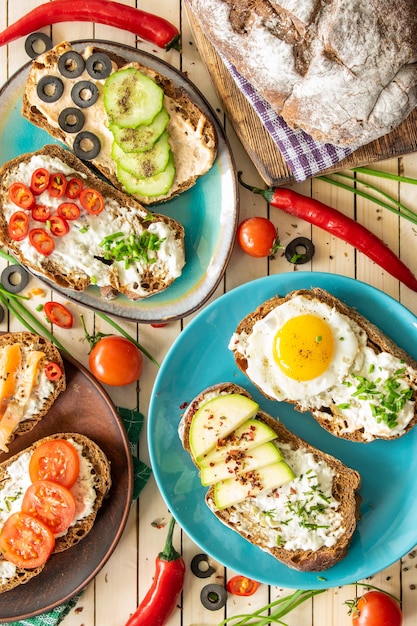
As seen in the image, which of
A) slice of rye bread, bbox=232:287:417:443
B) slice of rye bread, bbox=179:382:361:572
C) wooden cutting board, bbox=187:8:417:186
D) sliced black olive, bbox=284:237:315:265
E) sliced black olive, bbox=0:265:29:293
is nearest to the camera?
slice of rye bread, bbox=232:287:417:443

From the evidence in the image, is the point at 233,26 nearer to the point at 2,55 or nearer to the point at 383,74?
the point at 383,74

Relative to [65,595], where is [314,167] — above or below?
above

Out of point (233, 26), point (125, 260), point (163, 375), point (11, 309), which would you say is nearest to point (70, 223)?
point (125, 260)

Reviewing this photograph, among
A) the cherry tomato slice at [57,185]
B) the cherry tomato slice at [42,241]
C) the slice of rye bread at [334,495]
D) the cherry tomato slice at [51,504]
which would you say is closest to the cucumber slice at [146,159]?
the cherry tomato slice at [57,185]

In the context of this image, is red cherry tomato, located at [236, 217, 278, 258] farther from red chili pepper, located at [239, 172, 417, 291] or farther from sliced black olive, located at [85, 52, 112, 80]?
sliced black olive, located at [85, 52, 112, 80]

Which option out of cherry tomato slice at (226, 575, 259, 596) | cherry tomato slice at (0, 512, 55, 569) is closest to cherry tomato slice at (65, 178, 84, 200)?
cherry tomato slice at (0, 512, 55, 569)

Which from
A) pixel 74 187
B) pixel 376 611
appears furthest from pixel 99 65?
pixel 376 611
